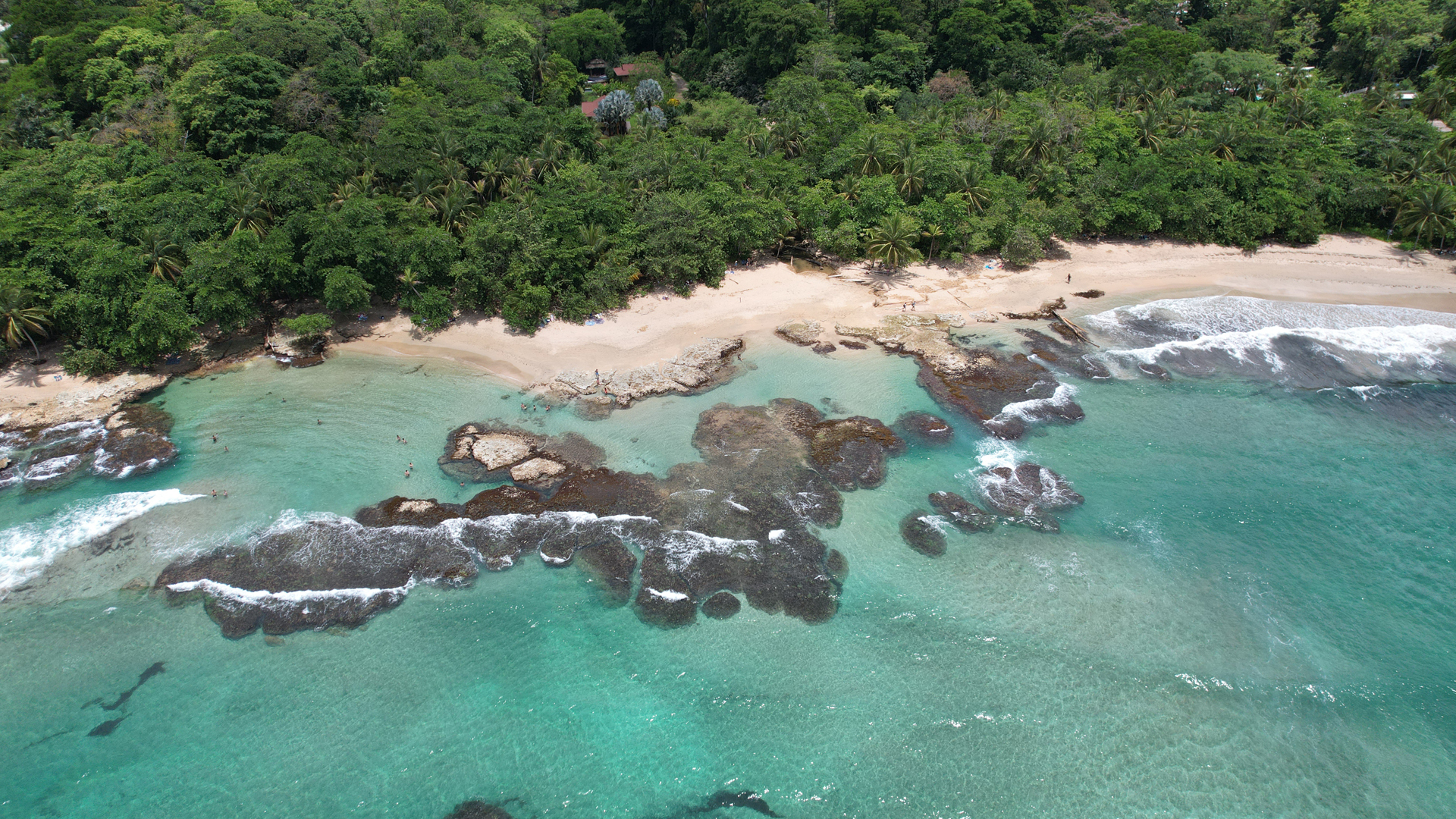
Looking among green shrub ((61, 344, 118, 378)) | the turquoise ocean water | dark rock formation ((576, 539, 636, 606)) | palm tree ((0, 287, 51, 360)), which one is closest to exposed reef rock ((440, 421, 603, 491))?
the turquoise ocean water

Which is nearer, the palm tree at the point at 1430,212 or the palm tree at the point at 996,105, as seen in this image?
the palm tree at the point at 1430,212

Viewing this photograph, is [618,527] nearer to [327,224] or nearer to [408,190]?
[327,224]

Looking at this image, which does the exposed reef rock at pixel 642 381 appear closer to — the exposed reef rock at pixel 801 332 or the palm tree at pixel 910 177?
the exposed reef rock at pixel 801 332

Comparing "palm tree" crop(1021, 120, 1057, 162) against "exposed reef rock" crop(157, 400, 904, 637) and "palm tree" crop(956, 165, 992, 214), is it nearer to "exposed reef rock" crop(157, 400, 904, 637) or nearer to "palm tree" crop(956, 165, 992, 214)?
"palm tree" crop(956, 165, 992, 214)

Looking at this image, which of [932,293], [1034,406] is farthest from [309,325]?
[1034,406]

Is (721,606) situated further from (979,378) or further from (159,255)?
(159,255)

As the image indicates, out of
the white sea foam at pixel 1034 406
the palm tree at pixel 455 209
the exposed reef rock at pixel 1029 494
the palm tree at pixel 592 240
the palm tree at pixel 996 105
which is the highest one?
the palm tree at pixel 996 105

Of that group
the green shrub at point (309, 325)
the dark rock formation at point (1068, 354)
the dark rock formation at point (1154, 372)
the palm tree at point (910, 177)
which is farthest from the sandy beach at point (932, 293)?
the dark rock formation at point (1154, 372)
